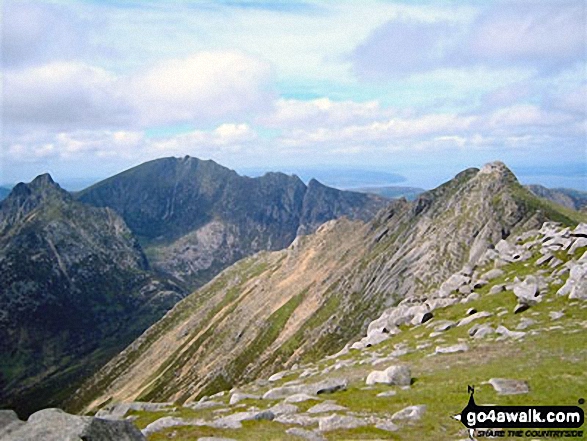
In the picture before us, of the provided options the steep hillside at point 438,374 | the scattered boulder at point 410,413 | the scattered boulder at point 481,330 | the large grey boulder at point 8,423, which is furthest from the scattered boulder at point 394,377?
the large grey boulder at point 8,423

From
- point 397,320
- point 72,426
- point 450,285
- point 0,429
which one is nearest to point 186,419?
point 0,429

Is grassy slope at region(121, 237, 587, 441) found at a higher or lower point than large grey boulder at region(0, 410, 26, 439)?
lower

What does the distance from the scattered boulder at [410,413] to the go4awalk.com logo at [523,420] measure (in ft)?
8.44

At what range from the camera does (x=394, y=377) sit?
4559 centimetres

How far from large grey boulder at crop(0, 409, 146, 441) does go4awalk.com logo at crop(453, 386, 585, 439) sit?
20.1m

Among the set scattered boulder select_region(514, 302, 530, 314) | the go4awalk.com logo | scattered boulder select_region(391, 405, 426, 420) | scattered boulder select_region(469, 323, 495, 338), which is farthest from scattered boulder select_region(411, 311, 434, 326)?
the go4awalk.com logo

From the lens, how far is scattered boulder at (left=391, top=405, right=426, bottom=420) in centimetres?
3447

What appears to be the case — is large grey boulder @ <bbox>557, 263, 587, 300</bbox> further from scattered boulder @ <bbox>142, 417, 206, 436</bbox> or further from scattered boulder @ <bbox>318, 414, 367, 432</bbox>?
scattered boulder @ <bbox>142, 417, 206, 436</bbox>

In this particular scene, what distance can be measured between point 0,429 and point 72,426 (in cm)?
881

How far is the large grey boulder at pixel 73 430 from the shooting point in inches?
916

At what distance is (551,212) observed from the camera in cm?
17462

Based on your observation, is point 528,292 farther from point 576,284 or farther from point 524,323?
point 524,323

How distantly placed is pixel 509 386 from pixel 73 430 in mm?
29912

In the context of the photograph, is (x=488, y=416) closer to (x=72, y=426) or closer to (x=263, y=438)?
(x=263, y=438)
